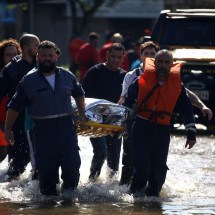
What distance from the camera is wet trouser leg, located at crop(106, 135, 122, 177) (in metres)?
13.2

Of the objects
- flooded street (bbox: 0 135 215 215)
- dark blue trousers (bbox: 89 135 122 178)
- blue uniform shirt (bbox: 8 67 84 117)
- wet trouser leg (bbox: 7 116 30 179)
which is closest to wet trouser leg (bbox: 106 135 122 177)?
dark blue trousers (bbox: 89 135 122 178)

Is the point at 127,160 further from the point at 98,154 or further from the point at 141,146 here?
the point at 141,146

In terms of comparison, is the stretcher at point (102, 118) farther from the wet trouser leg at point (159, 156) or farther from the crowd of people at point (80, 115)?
the wet trouser leg at point (159, 156)

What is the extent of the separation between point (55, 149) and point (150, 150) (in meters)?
1.02

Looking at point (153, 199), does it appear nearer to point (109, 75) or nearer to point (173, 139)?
point (109, 75)

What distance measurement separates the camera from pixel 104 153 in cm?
1295

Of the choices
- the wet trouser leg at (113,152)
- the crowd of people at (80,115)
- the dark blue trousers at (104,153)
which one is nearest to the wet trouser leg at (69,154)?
the crowd of people at (80,115)

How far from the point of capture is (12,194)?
11766 millimetres

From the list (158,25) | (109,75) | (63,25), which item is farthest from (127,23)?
(109,75)

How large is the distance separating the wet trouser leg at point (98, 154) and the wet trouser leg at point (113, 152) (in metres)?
0.21

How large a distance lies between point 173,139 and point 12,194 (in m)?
7.09

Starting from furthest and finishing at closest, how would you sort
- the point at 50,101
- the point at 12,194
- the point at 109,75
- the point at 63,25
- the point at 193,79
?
the point at 63,25
the point at 193,79
the point at 109,75
the point at 12,194
the point at 50,101

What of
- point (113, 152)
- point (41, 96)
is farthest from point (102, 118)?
point (113, 152)

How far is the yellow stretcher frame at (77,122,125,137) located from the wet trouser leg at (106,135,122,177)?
4.24 ft
